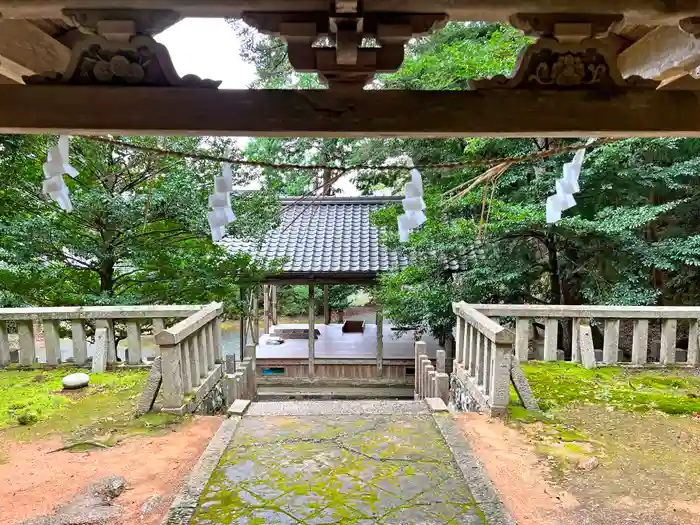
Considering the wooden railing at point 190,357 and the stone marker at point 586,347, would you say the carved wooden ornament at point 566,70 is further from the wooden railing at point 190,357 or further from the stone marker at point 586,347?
the stone marker at point 586,347

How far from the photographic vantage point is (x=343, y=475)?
3.80 metres

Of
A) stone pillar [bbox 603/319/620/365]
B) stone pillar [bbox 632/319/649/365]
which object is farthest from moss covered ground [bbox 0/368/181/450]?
stone pillar [bbox 632/319/649/365]

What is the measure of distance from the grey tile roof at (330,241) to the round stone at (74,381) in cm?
390

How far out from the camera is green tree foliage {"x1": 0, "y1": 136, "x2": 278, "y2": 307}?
6230 mm

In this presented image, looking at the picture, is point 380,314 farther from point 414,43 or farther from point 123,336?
point 414,43

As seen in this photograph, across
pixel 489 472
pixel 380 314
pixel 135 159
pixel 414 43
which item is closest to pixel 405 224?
pixel 489 472

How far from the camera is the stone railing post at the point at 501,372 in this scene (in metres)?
4.64

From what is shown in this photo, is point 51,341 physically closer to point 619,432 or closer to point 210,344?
point 210,344

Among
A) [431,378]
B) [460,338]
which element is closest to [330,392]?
[431,378]

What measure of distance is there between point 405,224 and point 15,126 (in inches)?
116

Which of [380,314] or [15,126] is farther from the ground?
[15,126]

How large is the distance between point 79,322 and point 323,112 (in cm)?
536

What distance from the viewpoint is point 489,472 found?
3760mm

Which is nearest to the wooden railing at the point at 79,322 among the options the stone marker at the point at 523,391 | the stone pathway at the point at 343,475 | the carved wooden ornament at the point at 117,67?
the stone pathway at the point at 343,475
